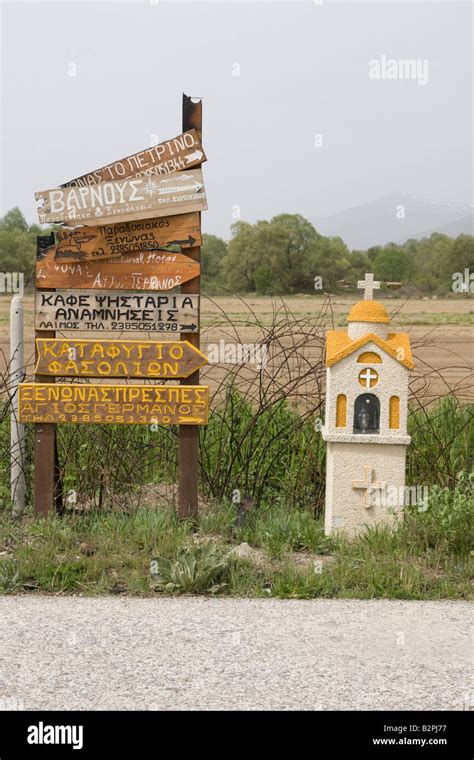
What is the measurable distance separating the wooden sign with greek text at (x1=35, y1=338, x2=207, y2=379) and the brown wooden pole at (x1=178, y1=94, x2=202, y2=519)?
0.12 meters

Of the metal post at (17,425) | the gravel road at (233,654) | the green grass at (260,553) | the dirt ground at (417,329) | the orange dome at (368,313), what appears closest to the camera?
the gravel road at (233,654)

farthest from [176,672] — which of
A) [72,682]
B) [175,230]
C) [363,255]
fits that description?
[363,255]

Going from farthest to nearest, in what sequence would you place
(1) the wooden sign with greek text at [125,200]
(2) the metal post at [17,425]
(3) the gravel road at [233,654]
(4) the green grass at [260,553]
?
(2) the metal post at [17,425], (1) the wooden sign with greek text at [125,200], (4) the green grass at [260,553], (3) the gravel road at [233,654]

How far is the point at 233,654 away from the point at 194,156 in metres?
3.56

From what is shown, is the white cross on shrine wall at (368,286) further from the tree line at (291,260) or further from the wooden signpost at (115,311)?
the tree line at (291,260)

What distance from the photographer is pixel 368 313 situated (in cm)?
631

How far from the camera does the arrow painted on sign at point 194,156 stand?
6.58 m

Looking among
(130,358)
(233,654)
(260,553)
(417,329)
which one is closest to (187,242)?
(130,358)

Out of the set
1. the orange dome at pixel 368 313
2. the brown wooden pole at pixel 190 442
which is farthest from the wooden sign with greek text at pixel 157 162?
the orange dome at pixel 368 313

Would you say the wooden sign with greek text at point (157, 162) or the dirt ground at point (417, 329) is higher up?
the wooden sign with greek text at point (157, 162)

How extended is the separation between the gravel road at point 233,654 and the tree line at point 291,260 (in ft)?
159

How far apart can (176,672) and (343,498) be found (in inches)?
90.4

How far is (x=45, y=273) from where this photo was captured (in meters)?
6.73

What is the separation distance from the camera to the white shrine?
617 cm
